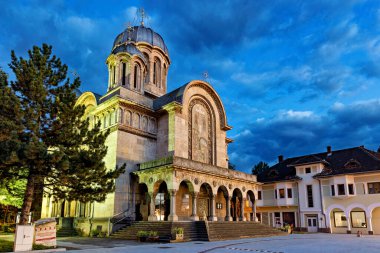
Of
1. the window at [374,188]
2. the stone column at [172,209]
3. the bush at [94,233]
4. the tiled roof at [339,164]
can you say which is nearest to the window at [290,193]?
the tiled roof at [339,164]

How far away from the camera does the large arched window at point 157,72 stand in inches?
1455

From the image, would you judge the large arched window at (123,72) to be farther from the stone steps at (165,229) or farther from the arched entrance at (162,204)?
the stone steps at (165,229)

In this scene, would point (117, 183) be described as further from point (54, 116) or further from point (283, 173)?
point (283, 173)

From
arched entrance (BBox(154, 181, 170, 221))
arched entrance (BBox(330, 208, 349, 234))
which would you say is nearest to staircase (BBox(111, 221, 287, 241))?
arched entrance (BBox(154, 181, 170, 221))

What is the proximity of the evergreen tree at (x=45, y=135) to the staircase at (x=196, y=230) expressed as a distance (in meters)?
5.07

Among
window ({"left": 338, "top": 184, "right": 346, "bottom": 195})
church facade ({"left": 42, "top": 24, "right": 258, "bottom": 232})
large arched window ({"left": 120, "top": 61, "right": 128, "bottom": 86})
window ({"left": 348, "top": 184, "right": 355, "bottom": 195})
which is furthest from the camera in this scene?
window ({"left": 338, "top": 184, "right": 346, "bottom": 195})

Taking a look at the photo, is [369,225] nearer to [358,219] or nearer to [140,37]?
[358,219]

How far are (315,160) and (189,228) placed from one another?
67.8 ft

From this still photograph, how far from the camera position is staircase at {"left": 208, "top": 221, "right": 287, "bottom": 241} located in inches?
819

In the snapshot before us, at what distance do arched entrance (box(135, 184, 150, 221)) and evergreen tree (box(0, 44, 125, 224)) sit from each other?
853 centimetres

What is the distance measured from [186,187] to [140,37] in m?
19.7

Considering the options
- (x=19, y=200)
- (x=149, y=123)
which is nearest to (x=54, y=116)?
(x=149, y=123)

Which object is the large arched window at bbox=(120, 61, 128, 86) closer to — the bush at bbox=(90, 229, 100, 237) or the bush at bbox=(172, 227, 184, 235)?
the bush at bbox=(90, 229, 100, 237)

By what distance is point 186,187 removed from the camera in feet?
86.6
